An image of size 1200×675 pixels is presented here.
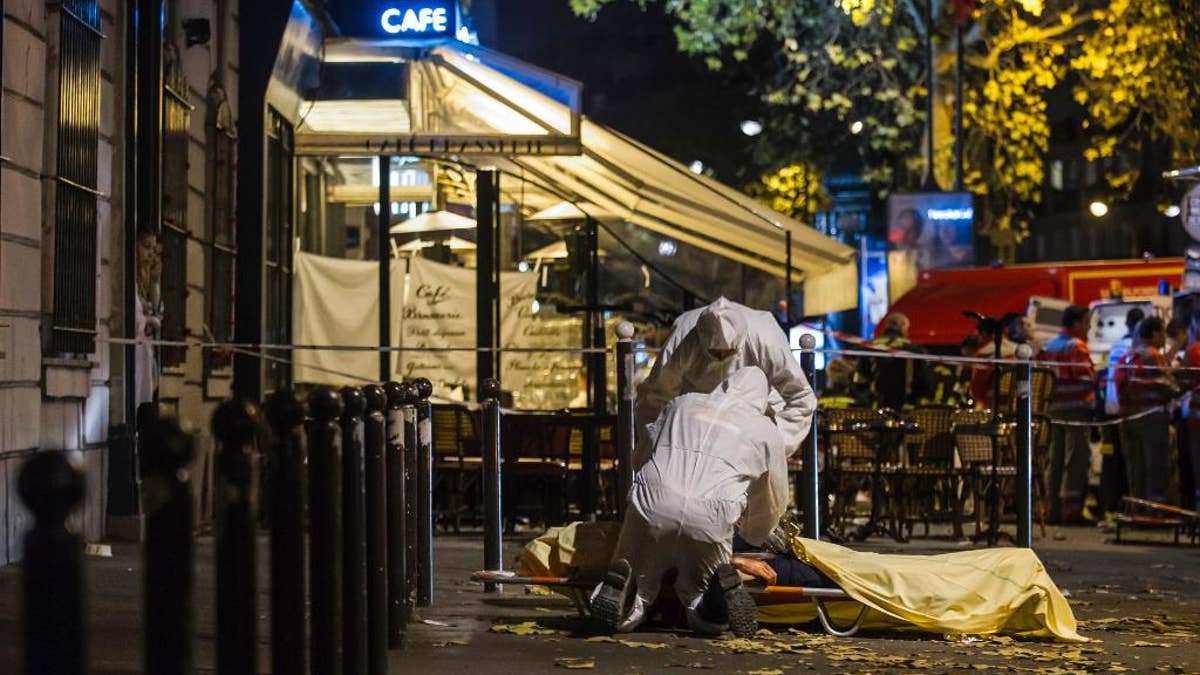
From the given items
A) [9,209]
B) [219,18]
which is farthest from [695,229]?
[9,209]

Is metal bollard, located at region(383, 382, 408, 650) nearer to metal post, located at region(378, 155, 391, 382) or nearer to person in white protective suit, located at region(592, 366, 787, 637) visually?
person in white protective suit, located at region(592, 366, 787, 637)

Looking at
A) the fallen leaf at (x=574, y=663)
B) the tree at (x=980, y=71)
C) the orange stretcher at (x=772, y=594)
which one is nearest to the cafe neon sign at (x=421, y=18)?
the orange stretcher at (x=772, y=594)

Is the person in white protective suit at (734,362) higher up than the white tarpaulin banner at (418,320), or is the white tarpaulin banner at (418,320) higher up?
the white tarpaulin banner at (418,320)

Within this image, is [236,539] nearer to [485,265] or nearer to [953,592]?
[953,592]

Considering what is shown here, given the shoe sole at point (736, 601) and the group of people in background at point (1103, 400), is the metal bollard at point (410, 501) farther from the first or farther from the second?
the group of people in background at point (1103, 400)

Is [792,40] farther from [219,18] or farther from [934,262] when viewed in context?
[219,18]

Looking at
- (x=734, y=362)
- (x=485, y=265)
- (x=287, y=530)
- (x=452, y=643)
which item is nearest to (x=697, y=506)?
(x=734, y=362)

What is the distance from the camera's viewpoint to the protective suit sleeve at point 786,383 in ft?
31.2

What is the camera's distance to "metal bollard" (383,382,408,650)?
8078 millimetres

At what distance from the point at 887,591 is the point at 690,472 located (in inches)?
42.1

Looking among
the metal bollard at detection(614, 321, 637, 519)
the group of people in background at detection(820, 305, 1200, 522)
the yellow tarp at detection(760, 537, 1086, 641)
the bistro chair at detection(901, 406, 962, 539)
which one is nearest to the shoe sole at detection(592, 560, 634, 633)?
the yellow tarp at detection(760, 537, 1086, 641)

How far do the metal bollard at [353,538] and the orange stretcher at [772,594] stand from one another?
2.91 metres

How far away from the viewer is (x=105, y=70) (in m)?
12.6

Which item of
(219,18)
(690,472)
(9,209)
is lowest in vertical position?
(690,472)
